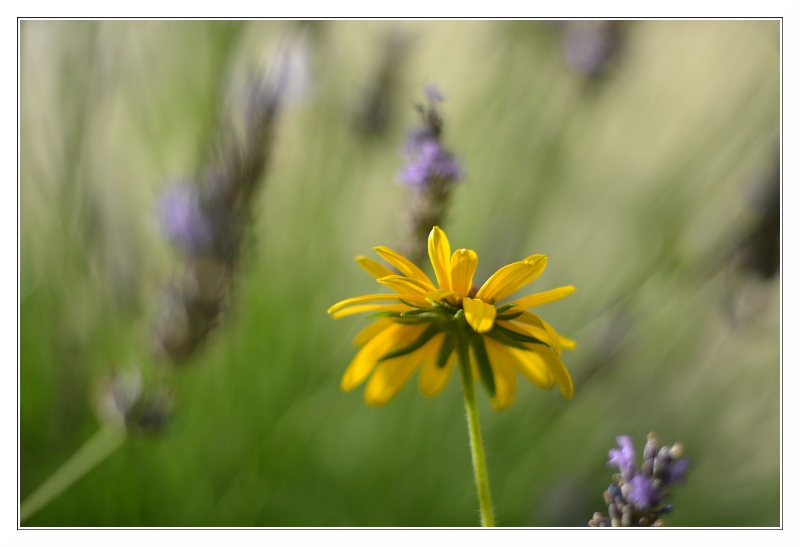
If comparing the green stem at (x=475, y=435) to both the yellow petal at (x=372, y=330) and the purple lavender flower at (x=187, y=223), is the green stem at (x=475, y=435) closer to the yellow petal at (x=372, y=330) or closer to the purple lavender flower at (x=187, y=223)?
the yellow petal at (x=372, y=330)

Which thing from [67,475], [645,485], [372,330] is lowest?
[67,475]

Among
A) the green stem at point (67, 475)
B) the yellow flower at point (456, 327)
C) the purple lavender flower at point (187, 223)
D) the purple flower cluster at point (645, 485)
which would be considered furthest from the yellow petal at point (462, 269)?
the green stem at point (67, 475)

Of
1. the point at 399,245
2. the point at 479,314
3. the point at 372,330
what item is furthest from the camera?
the point at 399,245

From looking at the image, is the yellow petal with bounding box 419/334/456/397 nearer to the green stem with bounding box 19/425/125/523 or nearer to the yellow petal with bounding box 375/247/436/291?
the yellow petal with bounding box 375/247/436/291

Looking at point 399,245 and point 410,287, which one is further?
point 399,245

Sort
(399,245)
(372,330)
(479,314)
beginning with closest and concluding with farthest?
(479,314) → (372,330) → (399,245)

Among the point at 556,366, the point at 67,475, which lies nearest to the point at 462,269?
the point at 556,366

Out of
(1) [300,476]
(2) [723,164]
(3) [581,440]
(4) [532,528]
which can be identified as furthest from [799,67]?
(1) [300,476]

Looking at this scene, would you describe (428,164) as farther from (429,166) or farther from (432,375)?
(432,375)
